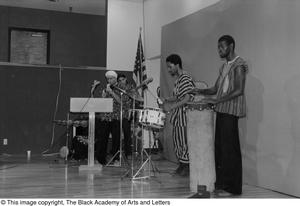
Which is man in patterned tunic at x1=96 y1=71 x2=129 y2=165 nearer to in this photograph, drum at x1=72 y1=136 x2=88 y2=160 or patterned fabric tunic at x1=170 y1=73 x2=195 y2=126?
drum at x1=72 y1=136 x2=88 y2=160

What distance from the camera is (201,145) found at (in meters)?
4.11

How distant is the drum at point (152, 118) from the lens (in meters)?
4.74

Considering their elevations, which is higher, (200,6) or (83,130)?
(200,6)

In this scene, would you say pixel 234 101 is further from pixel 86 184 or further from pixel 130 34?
pixel 130 34

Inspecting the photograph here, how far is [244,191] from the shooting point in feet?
14.3

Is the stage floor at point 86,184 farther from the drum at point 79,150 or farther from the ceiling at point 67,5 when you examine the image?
the ceiling at point 67,5

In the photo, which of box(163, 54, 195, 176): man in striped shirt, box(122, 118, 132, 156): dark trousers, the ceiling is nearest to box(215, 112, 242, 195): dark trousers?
box(163, 54, 195, 176): man in striped shirt

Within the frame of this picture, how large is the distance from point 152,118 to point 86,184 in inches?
44.0

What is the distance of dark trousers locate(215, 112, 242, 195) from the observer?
12.8ft

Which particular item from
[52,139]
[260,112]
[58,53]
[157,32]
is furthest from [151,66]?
[260,112]

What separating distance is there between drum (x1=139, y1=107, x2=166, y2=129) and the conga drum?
2.02 ft

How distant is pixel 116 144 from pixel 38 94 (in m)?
2.46

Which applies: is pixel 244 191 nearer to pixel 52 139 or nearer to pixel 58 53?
pixel 52 139

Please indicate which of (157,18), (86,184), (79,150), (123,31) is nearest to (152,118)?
(86,184)
